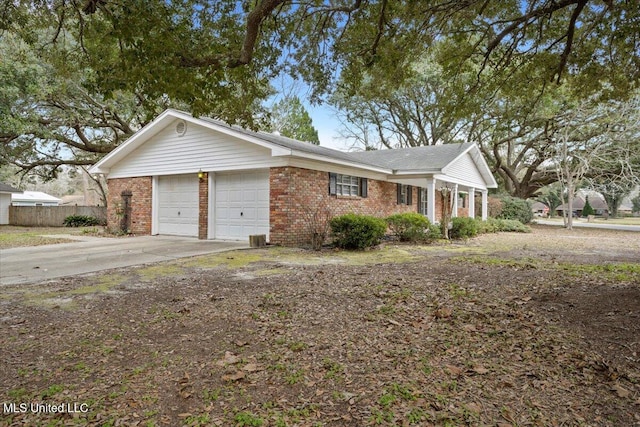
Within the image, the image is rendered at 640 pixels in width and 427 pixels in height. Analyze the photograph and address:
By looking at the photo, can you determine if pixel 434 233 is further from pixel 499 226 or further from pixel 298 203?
pixel 499 226

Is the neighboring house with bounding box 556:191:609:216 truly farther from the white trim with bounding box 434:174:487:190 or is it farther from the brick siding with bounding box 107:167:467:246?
the brick siding with bounding box 107:167:467:246

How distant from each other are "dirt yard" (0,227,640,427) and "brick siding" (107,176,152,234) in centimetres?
914

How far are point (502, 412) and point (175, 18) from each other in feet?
22.1

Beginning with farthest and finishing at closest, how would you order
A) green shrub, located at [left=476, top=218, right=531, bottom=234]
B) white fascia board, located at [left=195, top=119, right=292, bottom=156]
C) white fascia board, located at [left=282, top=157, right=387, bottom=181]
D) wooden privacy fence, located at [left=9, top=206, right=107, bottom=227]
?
wooden privacy fence, located at [left=9, top=206, right=107, bottom=227]
green shrub, located at [left=476, top=218, right=531, bottom=234]
white fascia board, located at [left=282, top=157, right=387, bottom=181]
white fascia board, located at [left=195, top=119, right=292, bottom=156]

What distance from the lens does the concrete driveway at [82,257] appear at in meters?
6.90

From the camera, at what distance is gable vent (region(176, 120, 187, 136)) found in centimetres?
1315

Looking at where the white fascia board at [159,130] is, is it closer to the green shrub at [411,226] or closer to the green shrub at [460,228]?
the green shrub at [411,226]

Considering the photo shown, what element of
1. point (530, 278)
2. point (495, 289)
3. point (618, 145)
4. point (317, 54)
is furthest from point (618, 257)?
point (618, 145)

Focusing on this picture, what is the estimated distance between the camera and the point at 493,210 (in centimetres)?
2330

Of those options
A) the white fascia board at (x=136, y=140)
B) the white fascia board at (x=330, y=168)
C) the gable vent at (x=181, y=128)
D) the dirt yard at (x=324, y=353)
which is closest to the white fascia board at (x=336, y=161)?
the white fascia board at (x=330, y=168)

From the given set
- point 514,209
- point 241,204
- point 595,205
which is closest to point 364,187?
point 241,204

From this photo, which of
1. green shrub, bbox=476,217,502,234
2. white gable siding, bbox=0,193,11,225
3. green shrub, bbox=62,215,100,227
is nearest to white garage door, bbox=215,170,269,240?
green shrub, bbox=476,217,502,234

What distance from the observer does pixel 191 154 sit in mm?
13109

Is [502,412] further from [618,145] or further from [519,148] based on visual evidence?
[519,148]
